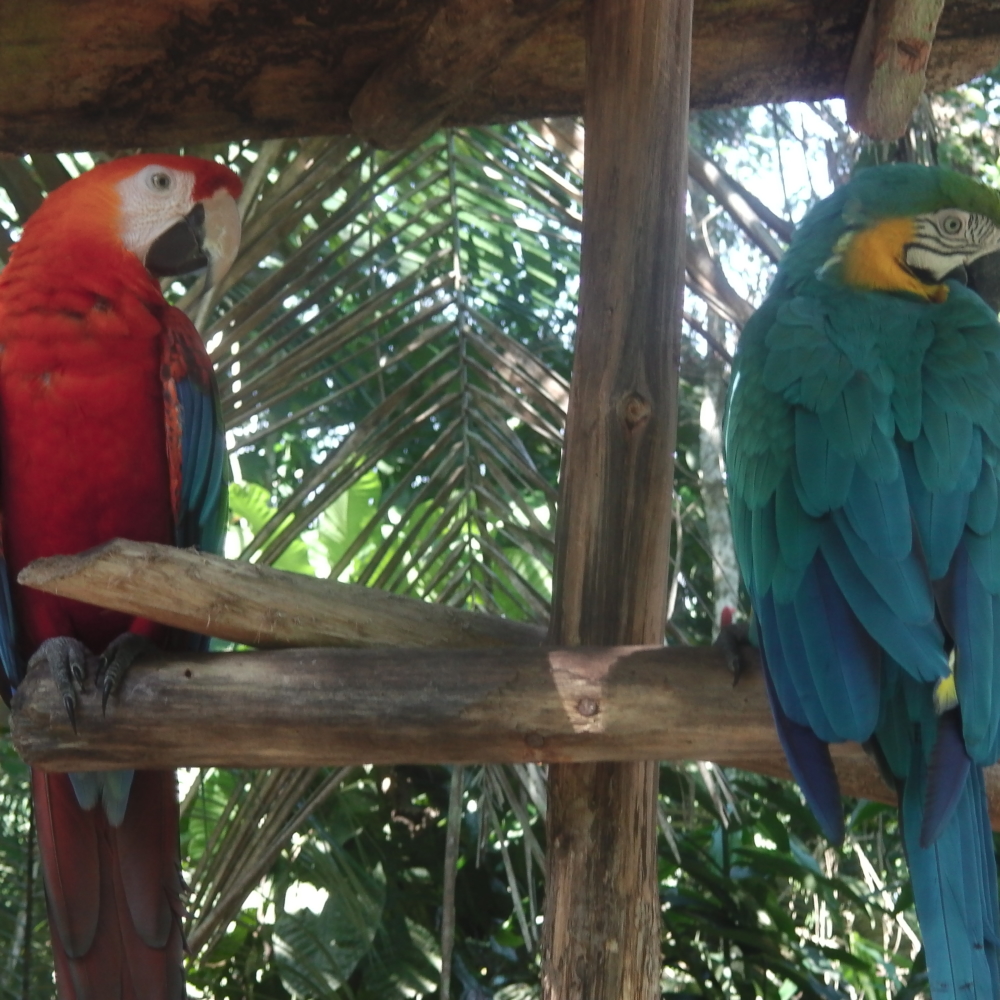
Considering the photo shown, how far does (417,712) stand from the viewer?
1169 mm

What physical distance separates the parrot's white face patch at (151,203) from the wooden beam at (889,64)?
1.00m

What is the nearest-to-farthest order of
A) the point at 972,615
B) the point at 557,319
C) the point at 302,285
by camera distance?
1. the point at 972,615
2. the point at 302,285
3. the point at 557,319

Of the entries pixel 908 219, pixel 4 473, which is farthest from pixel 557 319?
pixel 4 473

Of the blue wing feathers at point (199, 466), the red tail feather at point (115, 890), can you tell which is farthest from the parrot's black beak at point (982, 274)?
the red tail feather at point (115, 890)

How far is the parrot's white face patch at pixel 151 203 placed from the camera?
1581 mm

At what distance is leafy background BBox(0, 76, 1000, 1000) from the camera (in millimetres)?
1848

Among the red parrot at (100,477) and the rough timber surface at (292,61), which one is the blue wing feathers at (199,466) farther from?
the rough timber surface at (292,61)

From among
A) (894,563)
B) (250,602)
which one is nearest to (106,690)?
(250,602)

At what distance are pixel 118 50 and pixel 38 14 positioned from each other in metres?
0.11

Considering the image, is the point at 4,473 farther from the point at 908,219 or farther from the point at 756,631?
the point at 908,219

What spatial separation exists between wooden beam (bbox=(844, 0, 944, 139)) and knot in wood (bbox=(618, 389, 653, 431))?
1.95 feet

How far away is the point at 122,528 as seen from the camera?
4.99ft

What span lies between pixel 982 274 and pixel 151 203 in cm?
121

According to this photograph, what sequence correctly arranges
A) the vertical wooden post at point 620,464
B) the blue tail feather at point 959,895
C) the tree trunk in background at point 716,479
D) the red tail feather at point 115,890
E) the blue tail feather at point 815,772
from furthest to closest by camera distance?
the tree trunk in background at point 716,479, the red tail feather at point 115,890, the vertical wooden post at point 620,464, the blue tail feather at point 815,772, the blue tail feather at point 959,895
